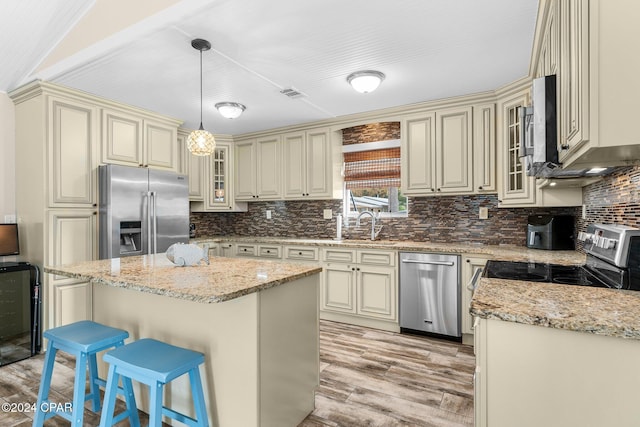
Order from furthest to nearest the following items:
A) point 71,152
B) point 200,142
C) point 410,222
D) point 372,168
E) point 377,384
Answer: point 372,168 < point 410,222 < point 71,152 < point 200,142 < point 377,384

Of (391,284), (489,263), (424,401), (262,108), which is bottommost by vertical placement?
(424,401)

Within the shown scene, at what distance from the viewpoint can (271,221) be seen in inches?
203

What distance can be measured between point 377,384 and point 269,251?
7.54 ft

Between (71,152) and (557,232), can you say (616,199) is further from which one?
(71,152)

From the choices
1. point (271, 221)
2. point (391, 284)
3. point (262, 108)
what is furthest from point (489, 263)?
point (271, 221)

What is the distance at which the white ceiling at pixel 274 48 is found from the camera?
2051 mm

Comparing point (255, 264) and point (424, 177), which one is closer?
point (255, 264)

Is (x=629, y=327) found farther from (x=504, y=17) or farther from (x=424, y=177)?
(x=424, y=177)

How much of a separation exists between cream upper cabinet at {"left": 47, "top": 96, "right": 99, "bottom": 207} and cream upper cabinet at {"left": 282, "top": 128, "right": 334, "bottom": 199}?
7.17ft

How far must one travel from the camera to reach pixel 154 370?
4.77ft

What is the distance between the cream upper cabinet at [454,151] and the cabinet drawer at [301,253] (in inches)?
61.2

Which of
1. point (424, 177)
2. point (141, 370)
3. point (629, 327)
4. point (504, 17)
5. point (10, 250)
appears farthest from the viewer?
point (424, 177)

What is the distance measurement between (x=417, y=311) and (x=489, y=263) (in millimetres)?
1164

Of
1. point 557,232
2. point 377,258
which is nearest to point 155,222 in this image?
point 377,258
